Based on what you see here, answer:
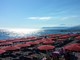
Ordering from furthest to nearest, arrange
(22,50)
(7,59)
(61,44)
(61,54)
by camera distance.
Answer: (61,44) → (22,50) → (7,59) → (61,54)

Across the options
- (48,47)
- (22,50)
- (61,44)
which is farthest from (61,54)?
(61,44)

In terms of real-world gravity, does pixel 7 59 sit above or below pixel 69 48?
below

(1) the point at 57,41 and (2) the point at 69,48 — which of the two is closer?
(2) the point at 69,48

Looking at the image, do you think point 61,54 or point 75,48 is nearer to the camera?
point 75,48

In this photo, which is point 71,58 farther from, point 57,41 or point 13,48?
point 57,41

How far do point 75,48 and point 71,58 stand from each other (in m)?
1.26

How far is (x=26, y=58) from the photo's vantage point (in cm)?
2361

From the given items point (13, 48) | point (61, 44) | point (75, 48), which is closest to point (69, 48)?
point (75, 48)

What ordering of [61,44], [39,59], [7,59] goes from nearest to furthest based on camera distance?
1. [39,59]
2. [7,59]
3. [61,44]

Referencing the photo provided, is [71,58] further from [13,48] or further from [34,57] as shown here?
[13,48]

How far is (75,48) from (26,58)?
6400 mm

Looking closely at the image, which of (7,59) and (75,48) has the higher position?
(75,48)

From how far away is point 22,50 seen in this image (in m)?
34.9

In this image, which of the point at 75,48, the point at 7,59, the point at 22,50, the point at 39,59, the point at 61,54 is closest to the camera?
the point at 75,48
